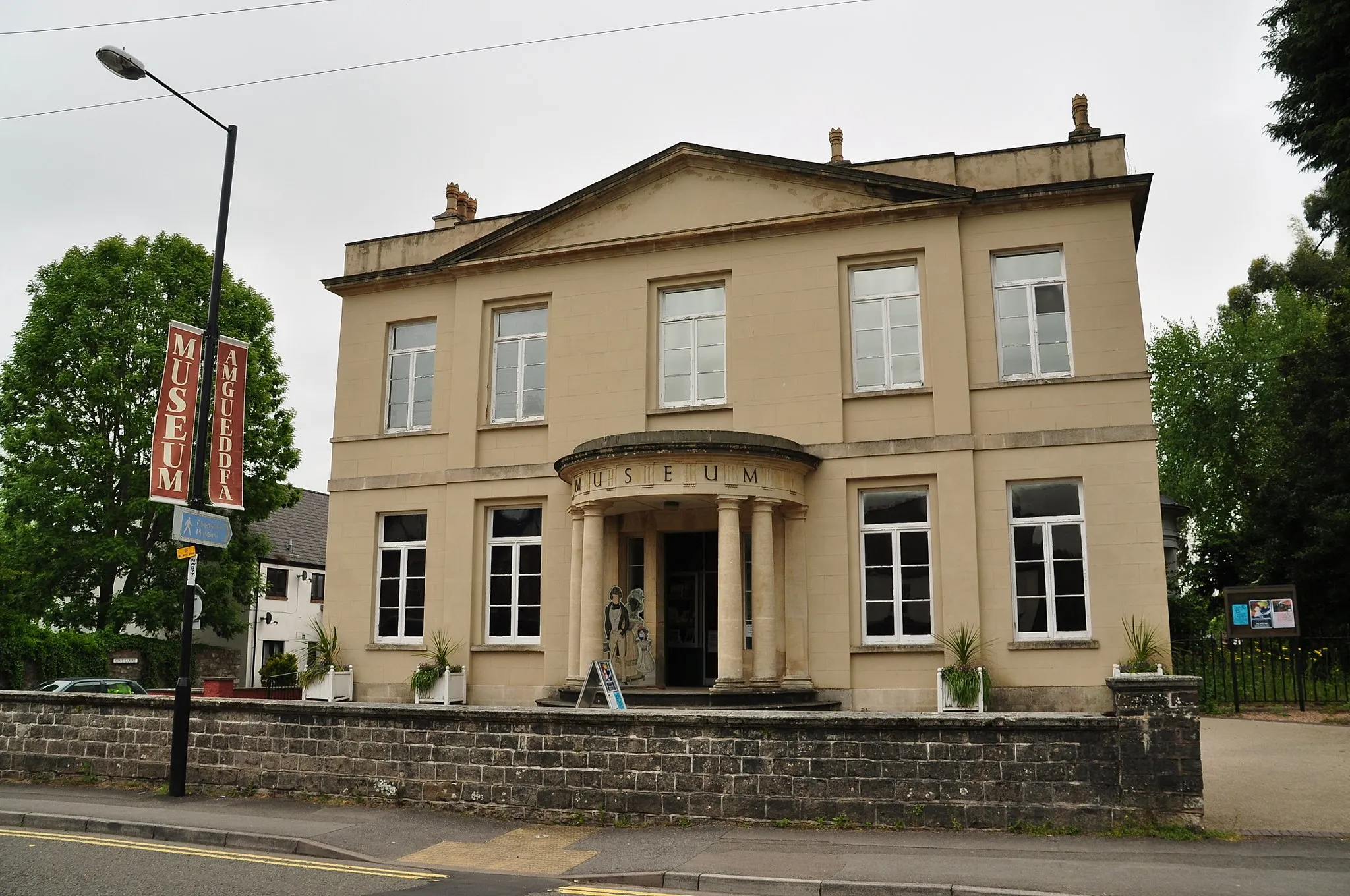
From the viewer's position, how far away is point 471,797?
36.9 feet

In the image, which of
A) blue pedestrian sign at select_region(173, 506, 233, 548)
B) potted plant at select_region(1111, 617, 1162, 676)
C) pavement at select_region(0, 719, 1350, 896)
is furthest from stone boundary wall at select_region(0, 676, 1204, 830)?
potted plant at select_region(1111, 617, 1162, 676)

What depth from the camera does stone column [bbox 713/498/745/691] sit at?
632 inches

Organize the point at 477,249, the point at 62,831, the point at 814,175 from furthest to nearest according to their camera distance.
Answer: the point at 477,249
the point at 814,175
the point at 62,831

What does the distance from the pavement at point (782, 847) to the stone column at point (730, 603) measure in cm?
570

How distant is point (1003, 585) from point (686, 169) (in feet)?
29.8

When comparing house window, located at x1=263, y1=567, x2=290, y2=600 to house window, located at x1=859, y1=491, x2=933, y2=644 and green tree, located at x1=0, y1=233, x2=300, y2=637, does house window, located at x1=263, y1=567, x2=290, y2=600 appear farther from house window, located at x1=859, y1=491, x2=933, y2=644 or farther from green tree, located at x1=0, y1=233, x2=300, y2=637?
house window, located at x1=859, y1=491, x2=933, y2=644

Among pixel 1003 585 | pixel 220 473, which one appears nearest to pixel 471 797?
pixel 220 473

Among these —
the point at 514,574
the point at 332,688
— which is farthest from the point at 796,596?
the point at 332,688

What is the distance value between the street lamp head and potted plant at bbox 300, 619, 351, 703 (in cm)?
1084

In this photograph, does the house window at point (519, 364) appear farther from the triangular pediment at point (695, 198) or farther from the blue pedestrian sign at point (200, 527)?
the blue pedestrian sign at point (200, 527)

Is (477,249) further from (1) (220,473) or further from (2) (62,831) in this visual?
(2) (62,831)

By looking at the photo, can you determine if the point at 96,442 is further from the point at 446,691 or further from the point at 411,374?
the point at 446,691

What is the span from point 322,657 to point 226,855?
10.6m

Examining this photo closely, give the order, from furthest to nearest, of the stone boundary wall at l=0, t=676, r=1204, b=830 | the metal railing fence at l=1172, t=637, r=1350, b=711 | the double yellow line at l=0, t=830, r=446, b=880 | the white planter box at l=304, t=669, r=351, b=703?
the white planter box at l=304, t=669, r=351, b=703
the metal railing fence at l=1172, t=637, r=1350, b=711
the stone boundary wall at l=0, t=676, r=1204, b=830
the double yellow line at l=0, t=830, r=446, b=880
